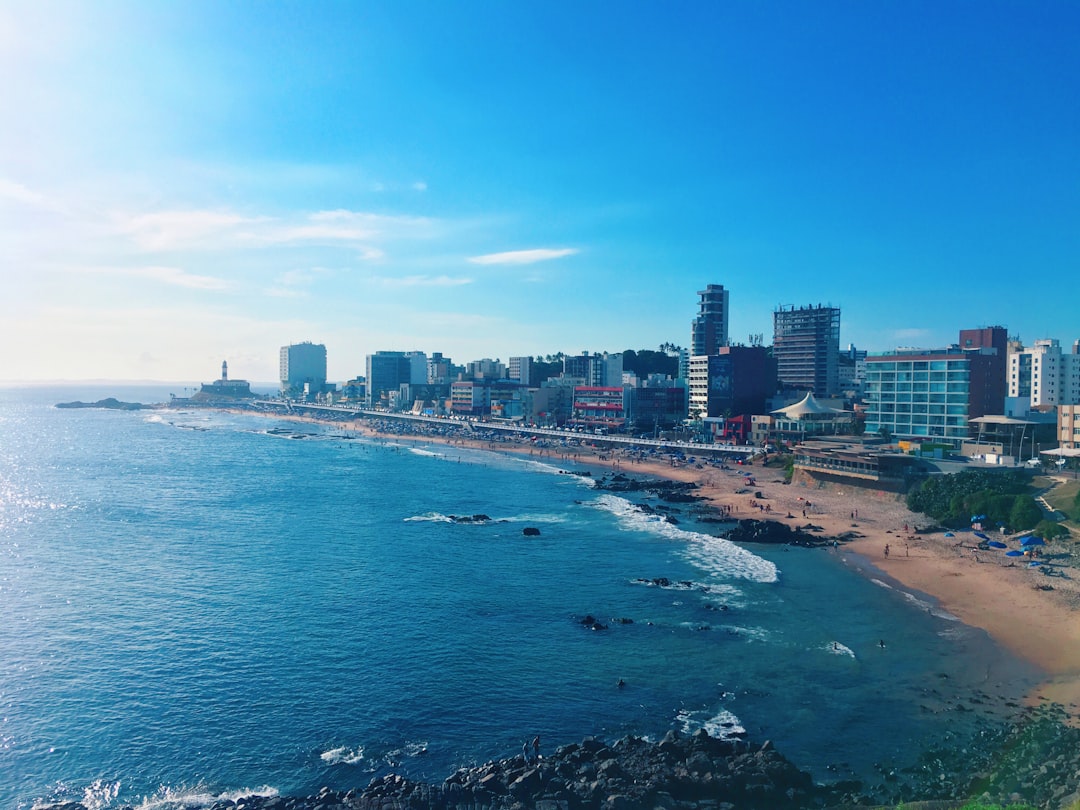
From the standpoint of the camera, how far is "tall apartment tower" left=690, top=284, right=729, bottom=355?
501 feet

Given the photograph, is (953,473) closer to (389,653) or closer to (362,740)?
(389,653)

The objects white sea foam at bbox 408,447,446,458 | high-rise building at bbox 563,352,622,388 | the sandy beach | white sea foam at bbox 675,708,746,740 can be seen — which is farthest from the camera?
high-rise building at bbox 563,352,622,388

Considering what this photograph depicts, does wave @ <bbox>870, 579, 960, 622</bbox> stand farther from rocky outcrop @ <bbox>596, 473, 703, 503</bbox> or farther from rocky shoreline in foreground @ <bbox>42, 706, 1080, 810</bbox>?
rocky outcrop @ <bbox>596, 473, 703, 503</bbox>

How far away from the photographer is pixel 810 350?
500 ft

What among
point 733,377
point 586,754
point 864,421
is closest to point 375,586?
point 586,754

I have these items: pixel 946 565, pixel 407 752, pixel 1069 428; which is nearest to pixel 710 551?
pixel 946 565

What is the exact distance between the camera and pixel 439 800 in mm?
20672

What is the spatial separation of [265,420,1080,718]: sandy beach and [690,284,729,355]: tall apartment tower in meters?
67.5

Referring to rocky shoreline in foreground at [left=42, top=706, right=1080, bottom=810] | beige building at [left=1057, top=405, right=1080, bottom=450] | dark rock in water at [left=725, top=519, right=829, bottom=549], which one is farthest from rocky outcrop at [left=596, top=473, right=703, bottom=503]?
rocky shoreline in foreground at [left=42, top=706, right=1080, bottom=810]

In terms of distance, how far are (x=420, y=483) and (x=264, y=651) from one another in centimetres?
5373

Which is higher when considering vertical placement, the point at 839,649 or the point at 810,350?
the point at 810,350

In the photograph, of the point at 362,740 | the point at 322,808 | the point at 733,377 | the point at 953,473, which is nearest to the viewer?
the point at 322,808

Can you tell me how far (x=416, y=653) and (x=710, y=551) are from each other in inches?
1007

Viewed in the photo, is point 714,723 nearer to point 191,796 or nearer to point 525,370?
point 191,796
